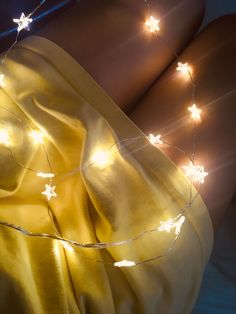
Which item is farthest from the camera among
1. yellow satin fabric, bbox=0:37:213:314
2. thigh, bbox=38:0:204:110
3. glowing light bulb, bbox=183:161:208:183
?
thigh, bbox=38:0:204:110

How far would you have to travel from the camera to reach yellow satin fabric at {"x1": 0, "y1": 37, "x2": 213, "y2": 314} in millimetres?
594

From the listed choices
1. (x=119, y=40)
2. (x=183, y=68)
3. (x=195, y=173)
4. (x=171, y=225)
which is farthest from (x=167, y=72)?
(x=171, y=225)

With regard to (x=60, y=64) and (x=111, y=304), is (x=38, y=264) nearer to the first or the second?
(x=111, y=304)

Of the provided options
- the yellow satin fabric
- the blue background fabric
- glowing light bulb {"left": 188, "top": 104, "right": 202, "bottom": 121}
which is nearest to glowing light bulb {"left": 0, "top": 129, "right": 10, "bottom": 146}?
the yellow satin fabric

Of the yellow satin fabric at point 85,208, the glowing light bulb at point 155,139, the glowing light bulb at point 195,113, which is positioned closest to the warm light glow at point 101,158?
the yellow satin fabric at point 85,208

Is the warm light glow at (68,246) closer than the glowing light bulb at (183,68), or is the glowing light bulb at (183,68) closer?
the warm light glow at (68,246)

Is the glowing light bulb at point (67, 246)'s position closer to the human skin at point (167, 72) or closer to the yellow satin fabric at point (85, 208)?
the yellow satin fabric at point (85, 208)

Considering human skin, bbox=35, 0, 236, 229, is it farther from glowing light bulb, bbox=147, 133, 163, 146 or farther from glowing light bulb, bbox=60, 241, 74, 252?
glowing light bulb, bbox=60, 241, 74, 252

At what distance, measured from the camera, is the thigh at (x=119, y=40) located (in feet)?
2.77

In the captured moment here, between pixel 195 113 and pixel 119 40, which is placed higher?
pixel 119 40

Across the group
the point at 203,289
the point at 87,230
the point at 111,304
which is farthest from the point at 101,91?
the point at 203,289

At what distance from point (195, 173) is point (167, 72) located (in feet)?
1.04

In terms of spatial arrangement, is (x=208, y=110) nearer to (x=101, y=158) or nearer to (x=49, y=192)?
(x=101, y=158)

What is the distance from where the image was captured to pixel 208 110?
2.72 feet
